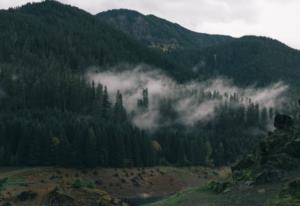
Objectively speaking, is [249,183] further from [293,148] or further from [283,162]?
[293,148]

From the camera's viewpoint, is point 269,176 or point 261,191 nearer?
point 261,191

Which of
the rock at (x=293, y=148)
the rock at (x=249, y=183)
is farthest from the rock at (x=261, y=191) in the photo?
Result: the rock at (x=293, y=148)

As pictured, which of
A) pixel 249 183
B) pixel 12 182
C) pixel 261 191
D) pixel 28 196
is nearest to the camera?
pixel 261 191

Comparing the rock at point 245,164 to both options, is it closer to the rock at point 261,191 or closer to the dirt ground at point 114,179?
the rock at point 261,191

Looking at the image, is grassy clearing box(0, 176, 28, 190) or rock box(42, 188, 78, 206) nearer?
rock box(42, 188, 78, 206)

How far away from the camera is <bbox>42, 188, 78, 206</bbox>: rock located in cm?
8773

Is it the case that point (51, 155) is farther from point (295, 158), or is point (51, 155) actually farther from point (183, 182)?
point (295, 158)

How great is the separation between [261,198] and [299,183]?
5.18 m

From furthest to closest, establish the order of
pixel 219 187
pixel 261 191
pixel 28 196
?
pixel 28 196
pixel 219 187
pixel 261 191

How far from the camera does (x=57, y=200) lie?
299ft

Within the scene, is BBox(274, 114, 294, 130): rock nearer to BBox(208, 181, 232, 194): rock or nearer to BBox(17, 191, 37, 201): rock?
BBox(208, 181, 232, 194): rock

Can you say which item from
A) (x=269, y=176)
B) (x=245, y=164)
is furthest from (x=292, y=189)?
(x=245, y=164)

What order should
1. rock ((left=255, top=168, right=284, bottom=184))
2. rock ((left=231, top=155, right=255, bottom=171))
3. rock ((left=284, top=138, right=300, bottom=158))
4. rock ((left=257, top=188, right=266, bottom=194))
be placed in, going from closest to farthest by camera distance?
rock ((left=257, top=188, right=266, bottom=194)), rock ((left=255, top=168, right=284, bottom=184)), rock ((left=284, top=138, right=300, bottom=158)), rock ((left=231, top=155, right=255, bottom=171))

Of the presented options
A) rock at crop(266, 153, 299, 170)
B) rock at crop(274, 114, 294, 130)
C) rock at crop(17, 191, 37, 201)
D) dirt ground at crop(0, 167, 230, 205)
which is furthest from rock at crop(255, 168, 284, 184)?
dirt ground at crop(0, 167, 230, 205)
